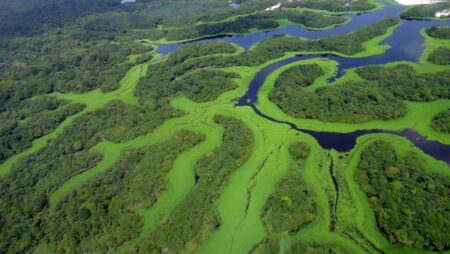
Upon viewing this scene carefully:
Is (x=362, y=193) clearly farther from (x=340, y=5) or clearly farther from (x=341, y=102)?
(x=340, y=5)

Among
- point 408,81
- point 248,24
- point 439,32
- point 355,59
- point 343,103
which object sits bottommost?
point 343,103

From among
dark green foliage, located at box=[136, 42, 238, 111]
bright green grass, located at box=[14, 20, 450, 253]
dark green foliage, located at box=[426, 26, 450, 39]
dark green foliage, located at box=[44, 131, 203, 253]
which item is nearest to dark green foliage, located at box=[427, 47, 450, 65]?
bright green grass, located at box=[14, 20, 450, 253]

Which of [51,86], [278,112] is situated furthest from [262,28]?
[51,86]

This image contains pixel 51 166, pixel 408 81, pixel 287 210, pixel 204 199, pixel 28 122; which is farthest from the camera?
pixel 28 122

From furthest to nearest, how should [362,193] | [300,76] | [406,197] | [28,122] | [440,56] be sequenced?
[440,56]
[300,76]
[28,122]
[362,193]
[406,197]

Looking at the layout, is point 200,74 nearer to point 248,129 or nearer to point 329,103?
point 248,129

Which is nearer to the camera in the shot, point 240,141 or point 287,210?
point 287,210

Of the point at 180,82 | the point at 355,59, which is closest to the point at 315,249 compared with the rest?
the point at 180,82
